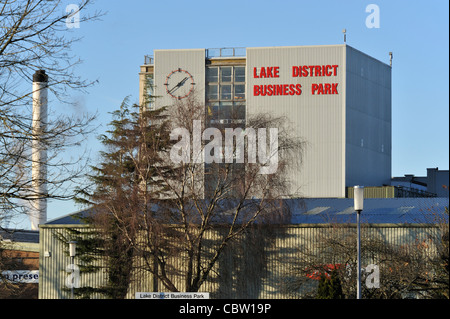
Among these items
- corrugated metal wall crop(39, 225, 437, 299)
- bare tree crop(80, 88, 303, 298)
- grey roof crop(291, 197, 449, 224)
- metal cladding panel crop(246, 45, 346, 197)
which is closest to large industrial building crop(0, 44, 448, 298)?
metal cladding panel crop(246, 45, 346, 197)

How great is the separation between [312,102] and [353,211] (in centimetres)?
2069

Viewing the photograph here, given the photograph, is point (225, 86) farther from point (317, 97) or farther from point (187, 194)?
point (187, 194)

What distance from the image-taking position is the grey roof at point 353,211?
131ft

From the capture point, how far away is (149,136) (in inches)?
1534

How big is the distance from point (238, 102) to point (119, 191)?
28.1 metres

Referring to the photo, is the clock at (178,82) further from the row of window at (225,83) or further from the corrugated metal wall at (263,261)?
the corrugated metal wall at (263,261)

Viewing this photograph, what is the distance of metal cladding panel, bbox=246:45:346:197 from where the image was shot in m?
60.8

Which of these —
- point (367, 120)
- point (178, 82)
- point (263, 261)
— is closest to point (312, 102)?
point (367, 120)

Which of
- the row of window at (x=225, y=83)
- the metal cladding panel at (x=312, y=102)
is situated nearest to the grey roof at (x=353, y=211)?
the metal cladding panel at (x=312, y=102)

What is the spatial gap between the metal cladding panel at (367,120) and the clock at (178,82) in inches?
516

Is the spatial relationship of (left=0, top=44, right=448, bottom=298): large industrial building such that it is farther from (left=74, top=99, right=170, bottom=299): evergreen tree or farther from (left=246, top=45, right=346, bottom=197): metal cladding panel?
(left=74, top=99, right=170, bottom=299): evergreen tree

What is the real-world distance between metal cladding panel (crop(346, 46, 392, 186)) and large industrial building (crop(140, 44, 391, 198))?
0.08 metres
